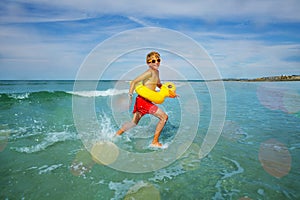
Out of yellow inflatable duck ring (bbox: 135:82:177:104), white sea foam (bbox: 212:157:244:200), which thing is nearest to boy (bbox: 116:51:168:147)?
yellow inflatable duck ring (bbox: 135:82:177:104)

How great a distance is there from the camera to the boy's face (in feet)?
18.9

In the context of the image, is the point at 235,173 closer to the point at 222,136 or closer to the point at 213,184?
the point at 213,184

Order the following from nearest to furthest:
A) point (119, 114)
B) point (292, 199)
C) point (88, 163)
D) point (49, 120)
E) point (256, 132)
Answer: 1. point (292, 199)
2. point (88, 163)
3. point (256, 132)
4. point (49, 120)
5. point (119, 114)

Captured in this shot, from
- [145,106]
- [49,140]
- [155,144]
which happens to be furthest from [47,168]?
[145,106]

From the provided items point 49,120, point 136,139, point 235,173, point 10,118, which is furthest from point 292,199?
point 10,118

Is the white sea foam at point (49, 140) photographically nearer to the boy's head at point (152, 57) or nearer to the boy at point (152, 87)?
the boy at point (152, 87)

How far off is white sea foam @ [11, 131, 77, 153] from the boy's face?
3.06 meters

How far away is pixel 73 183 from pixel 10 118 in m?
6.51

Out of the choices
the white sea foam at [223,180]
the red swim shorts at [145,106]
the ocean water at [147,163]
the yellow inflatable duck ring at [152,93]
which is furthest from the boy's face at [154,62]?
the white sea foam at [223,180]

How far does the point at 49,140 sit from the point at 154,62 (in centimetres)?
355

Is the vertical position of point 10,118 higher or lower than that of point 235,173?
lower

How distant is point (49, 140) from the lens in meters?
6.33

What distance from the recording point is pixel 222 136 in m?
6.84

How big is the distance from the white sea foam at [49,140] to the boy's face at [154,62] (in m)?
3.06
